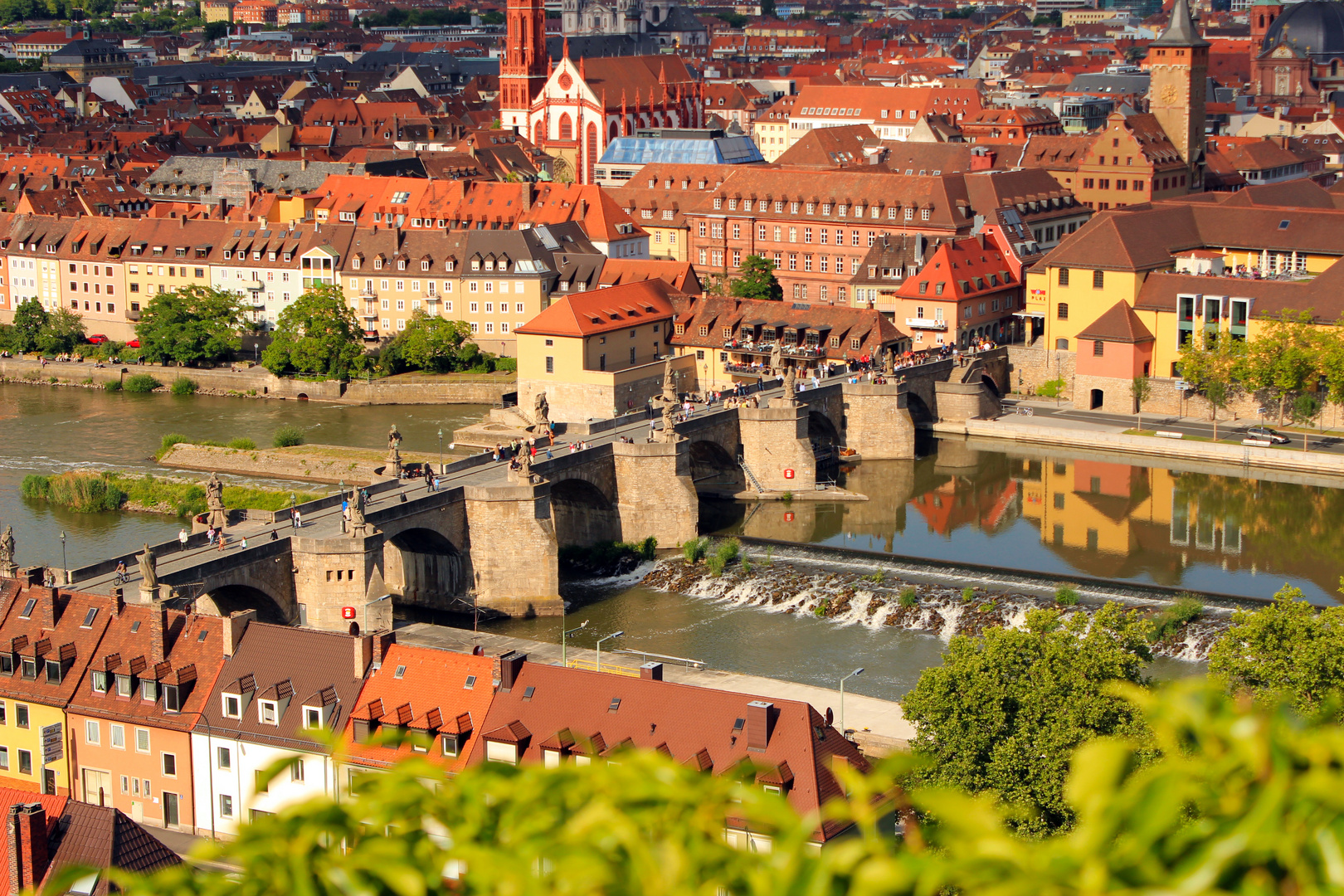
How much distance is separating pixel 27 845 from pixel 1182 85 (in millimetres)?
89857

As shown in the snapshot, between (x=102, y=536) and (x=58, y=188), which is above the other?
(x=58, y=188)

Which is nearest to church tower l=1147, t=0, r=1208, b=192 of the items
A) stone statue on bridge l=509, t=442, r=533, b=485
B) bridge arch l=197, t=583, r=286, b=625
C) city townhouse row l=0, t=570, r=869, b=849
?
stone statue on bridge l=509, t=442, r=533, b=485

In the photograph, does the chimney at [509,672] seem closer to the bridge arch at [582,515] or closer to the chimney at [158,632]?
the chimney at [158,632]

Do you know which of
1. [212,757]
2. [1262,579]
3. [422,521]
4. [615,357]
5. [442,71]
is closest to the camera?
[212,757]

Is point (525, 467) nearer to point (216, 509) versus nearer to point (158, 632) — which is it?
point (216, 509)

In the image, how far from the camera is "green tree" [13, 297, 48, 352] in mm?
88875

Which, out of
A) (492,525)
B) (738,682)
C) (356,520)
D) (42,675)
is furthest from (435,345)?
(42,675)

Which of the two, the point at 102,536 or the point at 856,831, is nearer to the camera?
the point at 856,831

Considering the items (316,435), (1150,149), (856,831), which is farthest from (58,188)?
(856,831)

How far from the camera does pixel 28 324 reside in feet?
295

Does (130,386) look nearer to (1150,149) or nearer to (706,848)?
(1150,149)

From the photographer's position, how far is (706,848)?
6.93 m

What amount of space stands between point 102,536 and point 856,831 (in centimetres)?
3612

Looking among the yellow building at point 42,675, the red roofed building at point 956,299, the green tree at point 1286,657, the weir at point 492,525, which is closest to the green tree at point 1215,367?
the red roofed building at point 956,299
